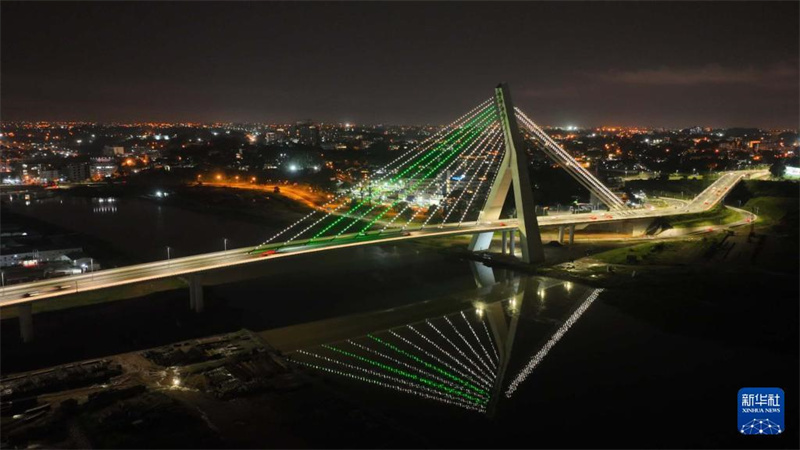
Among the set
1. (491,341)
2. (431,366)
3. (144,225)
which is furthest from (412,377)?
(144,225)

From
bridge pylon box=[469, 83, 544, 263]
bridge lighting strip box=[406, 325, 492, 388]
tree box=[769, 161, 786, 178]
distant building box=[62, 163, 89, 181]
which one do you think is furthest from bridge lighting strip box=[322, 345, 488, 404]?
distant building box=[62, 163, 89, 181]

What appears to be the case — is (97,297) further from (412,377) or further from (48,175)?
(48,175)

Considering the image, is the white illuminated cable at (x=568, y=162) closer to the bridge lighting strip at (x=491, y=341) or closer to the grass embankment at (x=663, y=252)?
the grass embankment at (x=663, y=252)

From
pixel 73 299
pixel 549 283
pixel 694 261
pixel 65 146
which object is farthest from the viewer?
pixel 65 146

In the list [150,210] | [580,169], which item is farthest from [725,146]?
[150,210]

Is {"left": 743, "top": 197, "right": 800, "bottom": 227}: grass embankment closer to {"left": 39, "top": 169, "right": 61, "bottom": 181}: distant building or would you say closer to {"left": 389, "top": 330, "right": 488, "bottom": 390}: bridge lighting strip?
{"left": 389, "top": 330, "right": 488, "bottom": 390}: bridge lighting strip

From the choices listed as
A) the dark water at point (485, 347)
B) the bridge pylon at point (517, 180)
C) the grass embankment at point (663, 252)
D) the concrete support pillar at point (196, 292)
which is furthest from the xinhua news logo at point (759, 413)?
the concrete support pillar at point (196, 292)

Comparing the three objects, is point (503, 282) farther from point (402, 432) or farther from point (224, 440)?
point (224, 440)
